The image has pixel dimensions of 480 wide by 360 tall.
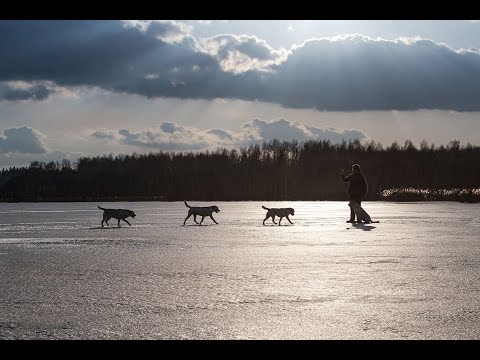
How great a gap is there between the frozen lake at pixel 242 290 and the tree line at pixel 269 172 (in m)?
124

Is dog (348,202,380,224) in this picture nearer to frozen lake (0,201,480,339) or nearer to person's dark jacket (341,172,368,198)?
person's dark jacket (341,172,368,198)

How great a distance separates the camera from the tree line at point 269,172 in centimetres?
14800

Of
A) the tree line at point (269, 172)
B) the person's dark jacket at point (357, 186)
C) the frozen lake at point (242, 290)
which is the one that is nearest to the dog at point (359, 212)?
the person's dark jacket at point (357, 186)

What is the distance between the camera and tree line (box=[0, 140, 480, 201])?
148 meters

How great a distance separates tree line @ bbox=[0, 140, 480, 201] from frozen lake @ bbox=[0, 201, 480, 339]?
124m

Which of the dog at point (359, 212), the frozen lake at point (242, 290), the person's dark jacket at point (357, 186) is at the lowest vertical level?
the frozen lake at point (242, 290)

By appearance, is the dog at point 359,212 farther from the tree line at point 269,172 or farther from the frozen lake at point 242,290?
the tree line at point 269,172

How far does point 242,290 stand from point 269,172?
15113cm

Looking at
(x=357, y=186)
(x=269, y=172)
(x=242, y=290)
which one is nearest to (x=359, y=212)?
(x=357, y=186)

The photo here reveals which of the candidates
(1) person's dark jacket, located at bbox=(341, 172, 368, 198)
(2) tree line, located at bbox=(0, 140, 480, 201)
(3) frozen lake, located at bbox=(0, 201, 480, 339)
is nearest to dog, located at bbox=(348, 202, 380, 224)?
(1) person's dark jacket, located at bbox=(341, 172, 368, 198)

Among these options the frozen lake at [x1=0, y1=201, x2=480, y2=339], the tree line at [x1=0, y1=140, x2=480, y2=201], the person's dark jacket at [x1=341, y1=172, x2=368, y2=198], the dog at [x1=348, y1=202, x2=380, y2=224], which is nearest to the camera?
the frozen lake at [x1=0, y1=201, x2=480, y2=339]

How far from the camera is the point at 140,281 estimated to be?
32.4 ft
